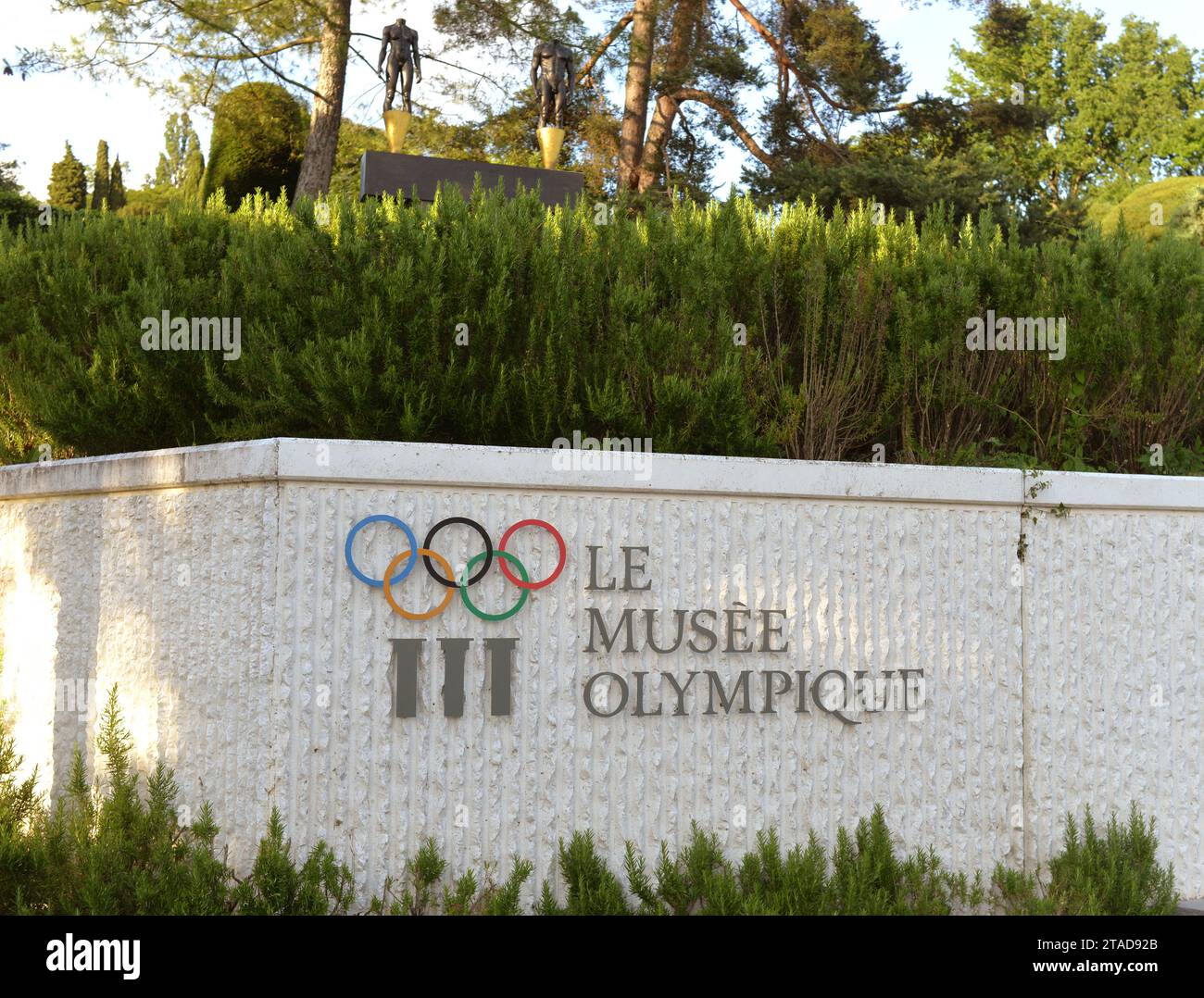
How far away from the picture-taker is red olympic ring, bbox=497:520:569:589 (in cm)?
548

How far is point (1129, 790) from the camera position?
6.48 m

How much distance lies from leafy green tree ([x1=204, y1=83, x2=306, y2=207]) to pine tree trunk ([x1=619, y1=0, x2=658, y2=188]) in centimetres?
469

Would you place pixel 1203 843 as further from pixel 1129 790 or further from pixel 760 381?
pixel 760 381

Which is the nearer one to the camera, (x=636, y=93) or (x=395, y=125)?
(x=395, y=125)

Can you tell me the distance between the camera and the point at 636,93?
18.5 meters

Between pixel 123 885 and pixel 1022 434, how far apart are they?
5.10m

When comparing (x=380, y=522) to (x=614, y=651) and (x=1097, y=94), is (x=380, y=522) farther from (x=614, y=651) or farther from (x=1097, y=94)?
(x=1097, y=94)

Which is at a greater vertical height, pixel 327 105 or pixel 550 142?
pixel 327 105

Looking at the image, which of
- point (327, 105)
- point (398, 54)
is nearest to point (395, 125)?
point (398, 54)

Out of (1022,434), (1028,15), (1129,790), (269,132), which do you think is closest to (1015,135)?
(1028,15)

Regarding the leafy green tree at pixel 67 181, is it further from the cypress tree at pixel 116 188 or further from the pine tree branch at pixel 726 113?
the pine tree branch at pixel 726 113

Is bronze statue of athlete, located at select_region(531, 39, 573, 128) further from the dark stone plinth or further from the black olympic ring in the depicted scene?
the black olympic ring

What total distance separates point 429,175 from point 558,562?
5.41 metres

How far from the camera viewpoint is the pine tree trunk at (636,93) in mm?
17953
